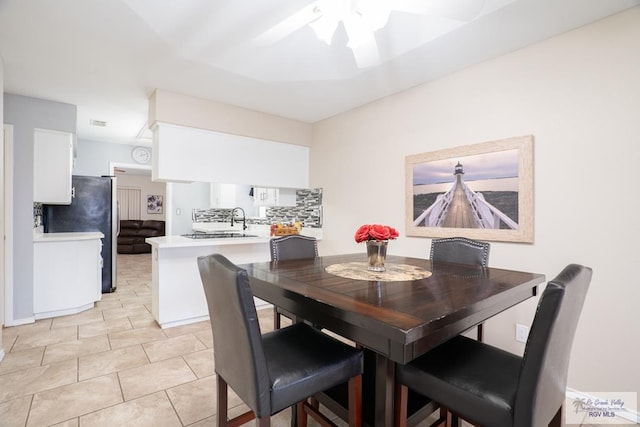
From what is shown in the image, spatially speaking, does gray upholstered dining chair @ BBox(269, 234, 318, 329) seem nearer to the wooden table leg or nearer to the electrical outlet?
the wooden table leg

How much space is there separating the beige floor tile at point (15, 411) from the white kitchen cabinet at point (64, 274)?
1.75 m

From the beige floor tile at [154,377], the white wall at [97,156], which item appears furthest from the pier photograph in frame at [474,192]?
the white wall at [97,156]

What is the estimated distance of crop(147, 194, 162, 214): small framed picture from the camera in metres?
9.70

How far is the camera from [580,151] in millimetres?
1985

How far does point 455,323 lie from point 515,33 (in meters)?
2.01

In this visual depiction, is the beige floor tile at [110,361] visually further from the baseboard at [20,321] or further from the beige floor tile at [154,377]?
the baseboard at [20,321]

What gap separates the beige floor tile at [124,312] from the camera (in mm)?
3471

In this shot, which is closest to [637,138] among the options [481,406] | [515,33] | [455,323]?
[515,33]

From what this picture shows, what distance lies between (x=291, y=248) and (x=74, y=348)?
6.82 ft

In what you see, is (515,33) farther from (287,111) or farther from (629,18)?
(287,111)

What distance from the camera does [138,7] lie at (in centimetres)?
187

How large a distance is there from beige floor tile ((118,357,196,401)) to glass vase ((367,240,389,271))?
155 centimetres

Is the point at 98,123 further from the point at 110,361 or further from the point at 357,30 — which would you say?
the point at 357,30

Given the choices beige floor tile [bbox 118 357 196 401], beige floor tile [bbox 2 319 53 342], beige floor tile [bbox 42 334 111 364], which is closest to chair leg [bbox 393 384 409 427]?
beige floor tile [bbox 118 357 196 401]
